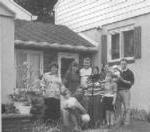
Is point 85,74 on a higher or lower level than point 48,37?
lower

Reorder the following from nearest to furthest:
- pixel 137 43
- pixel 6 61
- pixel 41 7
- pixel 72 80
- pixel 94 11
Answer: pixel 6 61, pixel 72 80, pixel 137 43, pixel 94 11, pixel 41 7

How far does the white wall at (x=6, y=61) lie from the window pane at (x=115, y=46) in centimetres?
592

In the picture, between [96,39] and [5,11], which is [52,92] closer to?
[5,11]

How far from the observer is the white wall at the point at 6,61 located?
373 inches

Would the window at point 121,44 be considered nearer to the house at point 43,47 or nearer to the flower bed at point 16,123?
the house at point 43,47

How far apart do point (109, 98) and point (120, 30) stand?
4876mm

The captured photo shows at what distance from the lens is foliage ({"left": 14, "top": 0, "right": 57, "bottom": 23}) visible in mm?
28797

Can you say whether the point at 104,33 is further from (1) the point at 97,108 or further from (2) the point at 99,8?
(1) the point at 97,108

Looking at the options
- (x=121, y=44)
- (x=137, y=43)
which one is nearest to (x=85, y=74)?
(x=137, y=43)

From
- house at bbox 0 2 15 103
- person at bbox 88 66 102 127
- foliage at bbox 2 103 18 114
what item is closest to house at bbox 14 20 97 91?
person at bbox 88 66 102 127

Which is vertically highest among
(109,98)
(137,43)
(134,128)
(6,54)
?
(137,43)

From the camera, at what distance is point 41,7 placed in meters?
29.2

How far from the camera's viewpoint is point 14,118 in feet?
28.7

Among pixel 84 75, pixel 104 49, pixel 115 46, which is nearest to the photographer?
pixel 84 75
